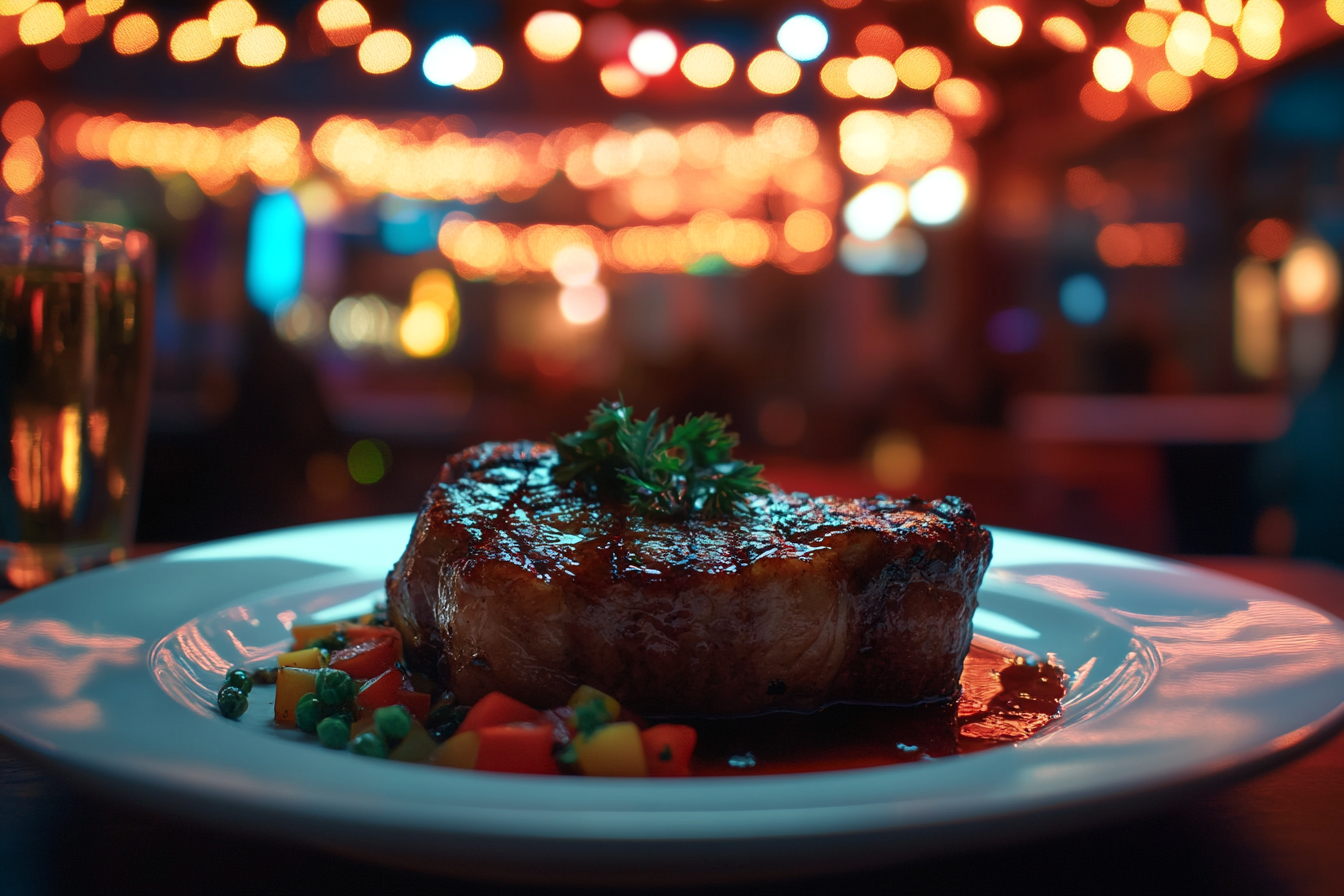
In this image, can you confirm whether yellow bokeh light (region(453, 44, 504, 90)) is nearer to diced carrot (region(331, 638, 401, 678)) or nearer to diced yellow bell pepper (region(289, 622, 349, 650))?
diced yellow bell pepper (region(289, 622, 349, 650))

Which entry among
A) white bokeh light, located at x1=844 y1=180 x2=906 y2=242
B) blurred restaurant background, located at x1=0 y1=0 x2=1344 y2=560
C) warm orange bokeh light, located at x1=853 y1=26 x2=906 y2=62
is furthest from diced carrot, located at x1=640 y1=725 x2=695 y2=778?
white bokeh light, located at x1=844 y1=180 x2=906 y2=242

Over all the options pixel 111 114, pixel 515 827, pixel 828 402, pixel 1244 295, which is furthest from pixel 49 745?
pixel 1244 295

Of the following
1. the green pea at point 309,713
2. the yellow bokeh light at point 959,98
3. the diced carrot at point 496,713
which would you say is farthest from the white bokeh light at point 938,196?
the green pea at point 309,713

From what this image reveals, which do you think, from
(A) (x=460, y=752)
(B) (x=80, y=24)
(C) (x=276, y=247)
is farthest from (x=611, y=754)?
(B) (x=80, y=24)

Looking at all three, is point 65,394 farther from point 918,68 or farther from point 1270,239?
point 1270,239

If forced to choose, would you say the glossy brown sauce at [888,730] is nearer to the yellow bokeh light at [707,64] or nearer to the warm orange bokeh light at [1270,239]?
the yellow bokeh light at [707,64]

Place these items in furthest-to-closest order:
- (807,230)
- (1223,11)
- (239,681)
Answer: (807,230), (1223,11), (239,681)
